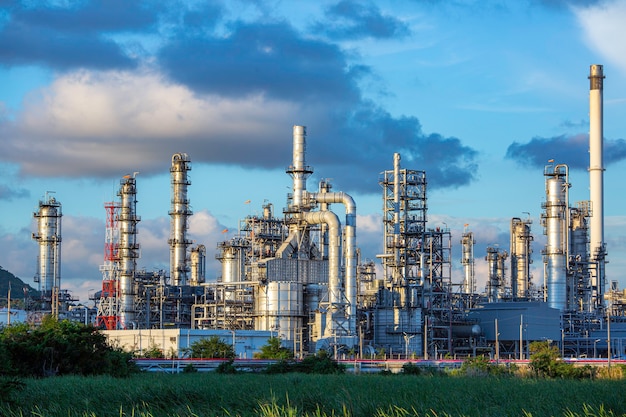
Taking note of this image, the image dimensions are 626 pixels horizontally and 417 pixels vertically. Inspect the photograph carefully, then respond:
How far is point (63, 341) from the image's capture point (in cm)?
5512

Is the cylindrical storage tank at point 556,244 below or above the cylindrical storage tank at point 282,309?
above

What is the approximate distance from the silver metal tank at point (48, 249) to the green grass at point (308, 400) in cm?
6505

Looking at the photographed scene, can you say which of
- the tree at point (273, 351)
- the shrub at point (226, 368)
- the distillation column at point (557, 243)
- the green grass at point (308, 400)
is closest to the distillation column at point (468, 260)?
the distillation column at point (557, 243)

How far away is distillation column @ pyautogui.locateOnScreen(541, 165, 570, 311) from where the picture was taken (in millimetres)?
96500

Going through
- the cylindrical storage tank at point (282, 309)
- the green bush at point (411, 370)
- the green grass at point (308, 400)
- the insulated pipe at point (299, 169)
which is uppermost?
the insulated pipe at point (299, 169)

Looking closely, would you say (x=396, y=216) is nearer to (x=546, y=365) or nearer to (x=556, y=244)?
(x=556, y=244)

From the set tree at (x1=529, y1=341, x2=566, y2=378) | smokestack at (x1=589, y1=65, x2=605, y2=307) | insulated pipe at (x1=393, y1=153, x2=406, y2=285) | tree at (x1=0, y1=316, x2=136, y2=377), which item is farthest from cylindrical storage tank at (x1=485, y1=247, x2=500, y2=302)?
tree at (x1=0, y1=316, x2=136, y2=377)

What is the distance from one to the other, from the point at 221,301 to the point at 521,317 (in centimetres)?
2638

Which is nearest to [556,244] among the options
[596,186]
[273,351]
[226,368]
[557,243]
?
[557,243]

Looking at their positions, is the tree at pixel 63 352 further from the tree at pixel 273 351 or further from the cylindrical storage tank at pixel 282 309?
the cylindrical storage tank at pixel 282 309

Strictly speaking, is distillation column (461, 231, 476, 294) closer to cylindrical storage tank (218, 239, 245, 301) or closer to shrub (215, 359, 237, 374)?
cylindrical storage tank (218, 239, 245, 301)

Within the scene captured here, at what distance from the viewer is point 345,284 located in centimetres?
8525

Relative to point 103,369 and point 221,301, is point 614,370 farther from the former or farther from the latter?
point 221,301

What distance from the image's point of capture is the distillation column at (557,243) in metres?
96.5
